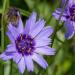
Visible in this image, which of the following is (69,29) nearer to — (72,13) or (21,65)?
(72,13)

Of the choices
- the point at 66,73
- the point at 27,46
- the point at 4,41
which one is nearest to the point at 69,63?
the point at 66,73

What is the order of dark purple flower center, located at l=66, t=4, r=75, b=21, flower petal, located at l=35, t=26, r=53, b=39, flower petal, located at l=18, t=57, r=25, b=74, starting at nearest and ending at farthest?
flower petal, located at l=18, t=57, r=25, b=74 → flower petal, located at l=35, t=26, r=53, b=39 → dark purple flower center, located at l=66, t=4, r=75, b=21

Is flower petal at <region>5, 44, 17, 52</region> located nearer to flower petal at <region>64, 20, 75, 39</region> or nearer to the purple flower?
the purple flower

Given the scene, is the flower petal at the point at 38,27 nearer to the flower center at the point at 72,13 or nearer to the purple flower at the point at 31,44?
the purple flower at the point at 31,44

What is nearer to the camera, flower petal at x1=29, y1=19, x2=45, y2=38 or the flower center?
flower petal at x1=29, y1=19, x2=45, y2=38

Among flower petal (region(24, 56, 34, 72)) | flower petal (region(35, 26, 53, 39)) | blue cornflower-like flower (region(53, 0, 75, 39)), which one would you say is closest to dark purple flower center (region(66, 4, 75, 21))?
blue cornflower-like flower (region(53, 0, 75, 39))

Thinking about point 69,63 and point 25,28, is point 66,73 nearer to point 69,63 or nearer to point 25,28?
point 69,63

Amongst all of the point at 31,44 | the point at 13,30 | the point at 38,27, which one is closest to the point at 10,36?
the point at 13,30

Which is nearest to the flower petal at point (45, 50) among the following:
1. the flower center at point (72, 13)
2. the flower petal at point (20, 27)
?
the flower petal at point (20, 27)
